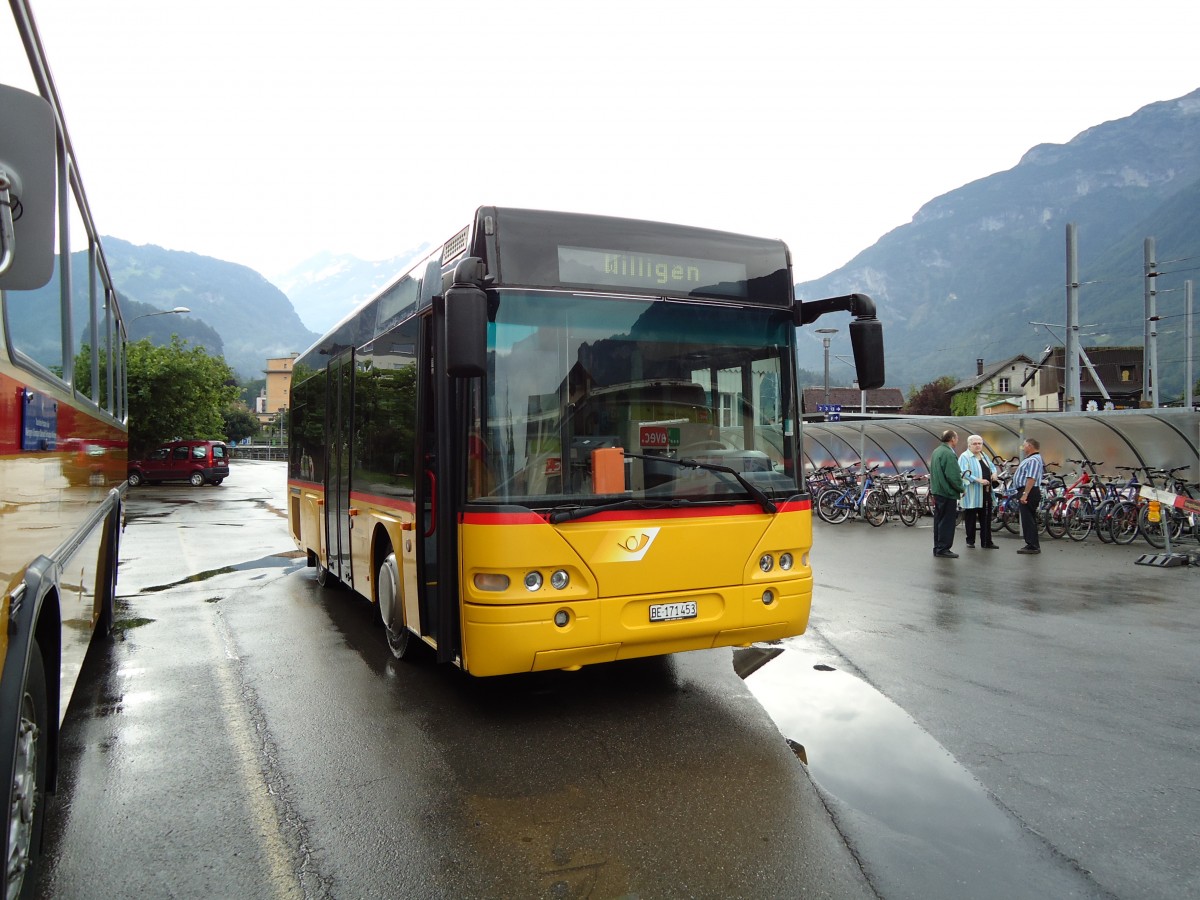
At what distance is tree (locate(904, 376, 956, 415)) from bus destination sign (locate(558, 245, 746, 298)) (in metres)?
113

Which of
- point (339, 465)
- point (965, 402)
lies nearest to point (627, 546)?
point (339, 465)

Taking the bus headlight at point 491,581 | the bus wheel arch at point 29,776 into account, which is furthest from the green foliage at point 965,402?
the bus wheel arch at point 29,776

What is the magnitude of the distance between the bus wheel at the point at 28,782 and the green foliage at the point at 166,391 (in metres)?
43.2

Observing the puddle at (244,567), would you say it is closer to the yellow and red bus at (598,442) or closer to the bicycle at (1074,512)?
the yellow and red bus at (598,442)

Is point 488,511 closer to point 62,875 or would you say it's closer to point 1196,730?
point 62,875

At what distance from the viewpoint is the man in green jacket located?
13.2 meters

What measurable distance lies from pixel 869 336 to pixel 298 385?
755 cm

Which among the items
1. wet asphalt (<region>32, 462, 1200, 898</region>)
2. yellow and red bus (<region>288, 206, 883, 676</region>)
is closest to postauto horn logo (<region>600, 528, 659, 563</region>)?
yellow and red bus (<region>288, 206, 883, 676</region>)

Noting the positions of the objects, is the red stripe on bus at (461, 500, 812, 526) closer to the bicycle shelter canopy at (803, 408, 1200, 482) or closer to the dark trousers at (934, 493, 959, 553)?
the dark trousers at (934, 493, 959, 553)

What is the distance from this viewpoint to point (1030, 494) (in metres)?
14.2

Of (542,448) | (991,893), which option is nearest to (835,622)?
(542,448)

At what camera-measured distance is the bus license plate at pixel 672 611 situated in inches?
209

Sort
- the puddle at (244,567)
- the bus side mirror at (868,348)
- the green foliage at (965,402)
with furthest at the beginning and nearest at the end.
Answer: the green foliage at (965,402)
the puddle at (244,567)
the bus side mirror at (868,348)

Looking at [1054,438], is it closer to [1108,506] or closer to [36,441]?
[1108,506]
